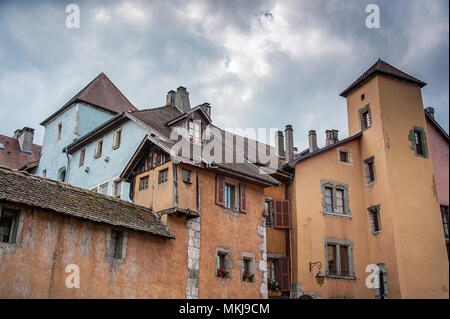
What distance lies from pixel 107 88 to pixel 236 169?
14.8 m

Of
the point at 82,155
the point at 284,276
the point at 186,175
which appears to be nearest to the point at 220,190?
the point at 186,175

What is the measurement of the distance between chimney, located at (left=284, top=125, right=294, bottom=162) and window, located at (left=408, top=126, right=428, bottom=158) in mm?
6382

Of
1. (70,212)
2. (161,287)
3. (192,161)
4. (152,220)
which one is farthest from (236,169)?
(70,212)

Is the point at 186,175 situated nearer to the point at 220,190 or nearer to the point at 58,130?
the point at 220,190

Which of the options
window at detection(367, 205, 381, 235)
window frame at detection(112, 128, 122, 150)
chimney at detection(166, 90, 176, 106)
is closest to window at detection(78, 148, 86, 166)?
window frame at detection(112, 128, 122, 150)

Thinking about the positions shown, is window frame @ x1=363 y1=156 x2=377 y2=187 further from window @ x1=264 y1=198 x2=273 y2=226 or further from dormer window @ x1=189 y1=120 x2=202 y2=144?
dormer window @ x1=189 y1=120 x2=202 y2=144

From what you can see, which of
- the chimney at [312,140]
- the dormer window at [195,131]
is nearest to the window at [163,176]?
the dormer window at [195,131]

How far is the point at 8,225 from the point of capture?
519 inches

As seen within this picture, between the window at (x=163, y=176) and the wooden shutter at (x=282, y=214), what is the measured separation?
6.12 meters

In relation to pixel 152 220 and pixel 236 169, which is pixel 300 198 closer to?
pixel 236 169

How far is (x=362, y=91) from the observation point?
25.3 metres

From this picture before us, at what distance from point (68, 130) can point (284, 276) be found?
50.9 feet

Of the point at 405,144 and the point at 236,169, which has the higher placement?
the point at 405,144

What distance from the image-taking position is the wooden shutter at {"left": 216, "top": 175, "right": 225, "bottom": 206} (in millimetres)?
18625
